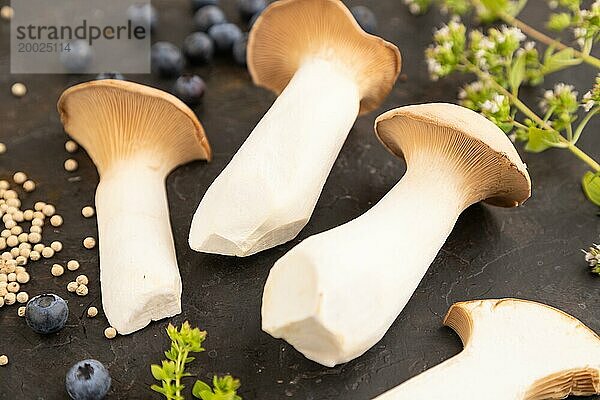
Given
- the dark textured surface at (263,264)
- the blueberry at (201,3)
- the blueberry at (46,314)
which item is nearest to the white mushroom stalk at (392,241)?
the dark textured surface at (263,264)

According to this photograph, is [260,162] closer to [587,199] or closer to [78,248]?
[78,248]

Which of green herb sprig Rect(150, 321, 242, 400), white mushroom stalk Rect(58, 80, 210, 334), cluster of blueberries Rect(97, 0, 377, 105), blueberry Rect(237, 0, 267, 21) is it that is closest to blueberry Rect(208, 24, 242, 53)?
cluster of blueberries Rect(97, 0, 377, 105)

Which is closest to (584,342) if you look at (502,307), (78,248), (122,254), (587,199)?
(502,307)

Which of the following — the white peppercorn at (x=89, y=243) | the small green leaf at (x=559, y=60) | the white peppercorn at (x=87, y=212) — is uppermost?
the small green leaf at (x=559, y=60)

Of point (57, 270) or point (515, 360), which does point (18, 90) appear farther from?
point (515, 360)

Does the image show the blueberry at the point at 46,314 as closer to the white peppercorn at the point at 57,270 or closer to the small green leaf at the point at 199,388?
the white peppercorn at the point at 57,270

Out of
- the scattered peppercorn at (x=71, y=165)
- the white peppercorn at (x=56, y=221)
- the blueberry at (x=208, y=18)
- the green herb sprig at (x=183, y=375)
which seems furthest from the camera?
the blueberry at (x=208, y=18)

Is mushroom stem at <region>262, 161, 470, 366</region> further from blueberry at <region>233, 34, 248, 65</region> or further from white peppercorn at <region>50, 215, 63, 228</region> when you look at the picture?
blueberry at <region>233, 34, 248, 65</region>

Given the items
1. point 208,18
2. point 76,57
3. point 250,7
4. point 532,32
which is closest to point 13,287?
point 76,57
